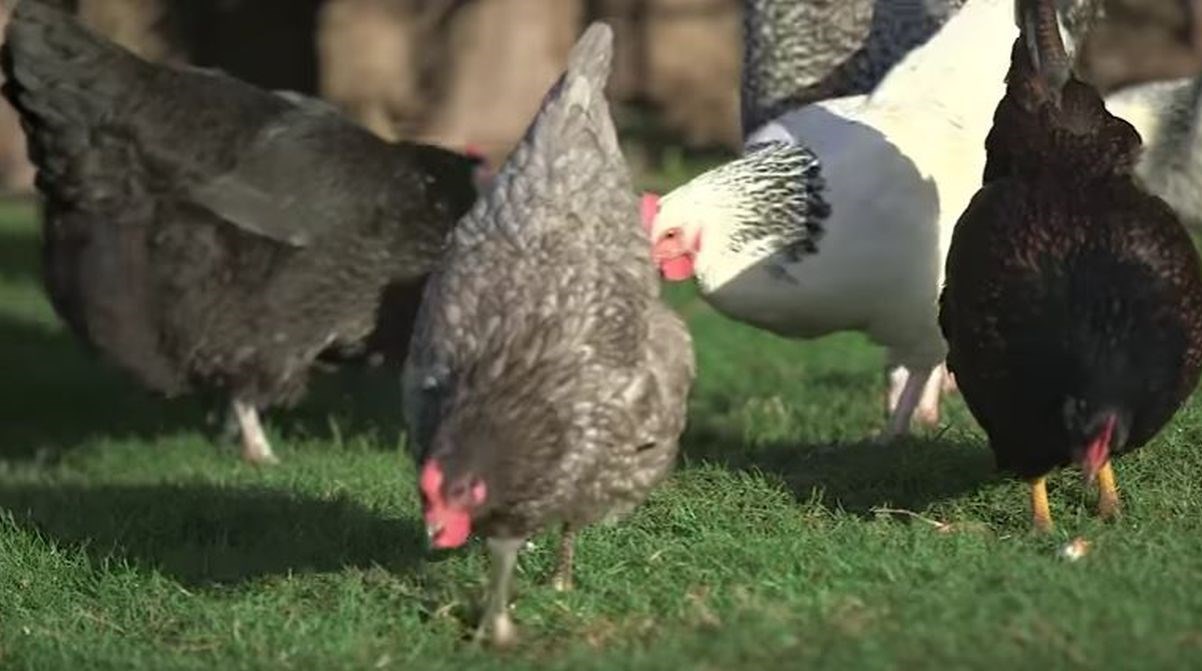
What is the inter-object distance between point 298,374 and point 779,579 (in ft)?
12.8

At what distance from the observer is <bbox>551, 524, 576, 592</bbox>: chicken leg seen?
5.48 m

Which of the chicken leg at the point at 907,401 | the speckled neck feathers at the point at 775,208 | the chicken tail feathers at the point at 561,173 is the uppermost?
the chicken tail feathers at the point at 561,173

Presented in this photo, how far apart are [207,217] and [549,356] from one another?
3.64m

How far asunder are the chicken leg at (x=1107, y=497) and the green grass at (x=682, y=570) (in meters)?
0.05

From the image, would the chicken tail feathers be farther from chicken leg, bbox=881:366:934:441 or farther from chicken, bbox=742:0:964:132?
chicken, bbox=742:0:964:132

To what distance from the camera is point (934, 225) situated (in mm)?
7070

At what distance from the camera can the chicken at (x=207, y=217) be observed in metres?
8.38

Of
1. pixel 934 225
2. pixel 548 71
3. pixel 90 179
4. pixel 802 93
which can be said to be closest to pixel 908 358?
pixel 934 225

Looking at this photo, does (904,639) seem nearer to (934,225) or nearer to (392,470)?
(934,225)

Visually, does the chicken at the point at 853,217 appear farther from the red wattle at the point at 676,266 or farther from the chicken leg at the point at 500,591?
the chicken leg at the point at 500,591

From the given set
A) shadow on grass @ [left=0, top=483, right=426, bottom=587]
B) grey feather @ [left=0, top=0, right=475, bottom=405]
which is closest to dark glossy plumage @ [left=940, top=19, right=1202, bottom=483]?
shadow on grass @ [left=0, top=483, right=426, bottom=587]

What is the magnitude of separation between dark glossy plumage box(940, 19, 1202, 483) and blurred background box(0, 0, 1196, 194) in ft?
20.2

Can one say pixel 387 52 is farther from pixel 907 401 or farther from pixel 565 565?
pixel 565 565

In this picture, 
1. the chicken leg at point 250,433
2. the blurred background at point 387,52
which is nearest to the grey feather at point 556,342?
the chicken leg at point 250,433
